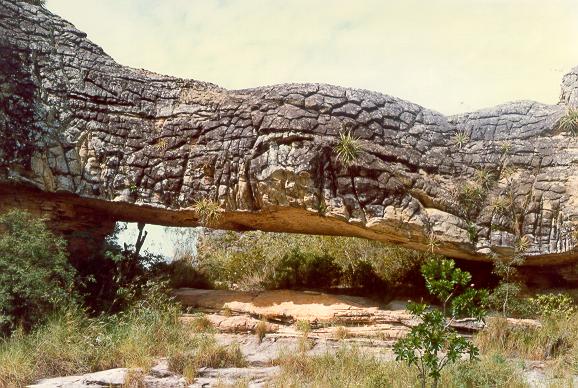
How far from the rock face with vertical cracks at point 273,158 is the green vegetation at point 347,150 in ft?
0.28

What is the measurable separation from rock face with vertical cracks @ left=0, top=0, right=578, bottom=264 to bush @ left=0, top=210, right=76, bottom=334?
113 centimetres

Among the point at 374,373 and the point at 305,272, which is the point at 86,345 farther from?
the point at 305,272

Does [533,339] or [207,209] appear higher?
[207,209]

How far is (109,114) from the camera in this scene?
42.5 ft

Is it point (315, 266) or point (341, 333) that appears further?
point (315, 266)

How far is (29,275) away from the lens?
10.7m

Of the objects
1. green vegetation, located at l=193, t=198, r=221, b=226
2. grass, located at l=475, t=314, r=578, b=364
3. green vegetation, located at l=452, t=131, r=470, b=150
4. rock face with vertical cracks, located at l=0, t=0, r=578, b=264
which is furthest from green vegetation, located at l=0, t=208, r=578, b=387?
green vegetation, located at l=193, t=198, r=221, b=226

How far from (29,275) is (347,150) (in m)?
5.90

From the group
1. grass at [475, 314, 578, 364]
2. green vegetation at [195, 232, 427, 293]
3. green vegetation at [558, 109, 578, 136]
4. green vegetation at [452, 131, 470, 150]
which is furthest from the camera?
green vegetation at [195, 232, 427, 293]

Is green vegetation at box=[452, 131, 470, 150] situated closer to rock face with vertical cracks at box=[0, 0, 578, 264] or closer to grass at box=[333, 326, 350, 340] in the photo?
rock face with vertical cracks at box=[0, 0, 578, 264]

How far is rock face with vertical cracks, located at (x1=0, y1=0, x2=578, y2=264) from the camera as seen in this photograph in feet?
39.5

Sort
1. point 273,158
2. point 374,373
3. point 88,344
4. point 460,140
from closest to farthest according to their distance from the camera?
point 374,373 < point 88,344 < point 273,158 < point 460,140

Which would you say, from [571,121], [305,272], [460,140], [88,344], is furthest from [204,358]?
[571,121]

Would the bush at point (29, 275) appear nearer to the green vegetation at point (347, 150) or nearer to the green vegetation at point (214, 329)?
the green vegetation at point (214, 329)
